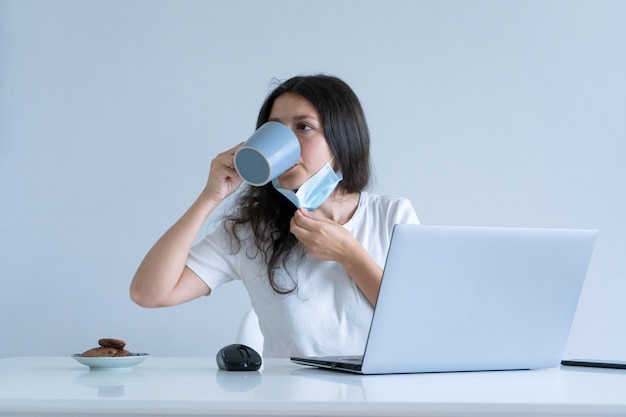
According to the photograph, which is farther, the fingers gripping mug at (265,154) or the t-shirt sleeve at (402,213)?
the t-shirt sleeve at (402,213)

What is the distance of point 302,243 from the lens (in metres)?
1.61

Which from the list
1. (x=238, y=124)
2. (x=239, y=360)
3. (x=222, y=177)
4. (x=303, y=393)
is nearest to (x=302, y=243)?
(x=222, y=177)

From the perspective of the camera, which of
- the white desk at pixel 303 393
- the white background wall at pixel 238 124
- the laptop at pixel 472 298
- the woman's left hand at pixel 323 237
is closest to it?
the white desk at pixel 303 393

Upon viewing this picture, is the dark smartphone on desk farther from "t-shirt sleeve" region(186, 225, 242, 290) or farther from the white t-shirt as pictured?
"t-shirt sleeve" region(186, 225, 242, 290)

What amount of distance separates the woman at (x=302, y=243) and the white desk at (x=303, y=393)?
0.44 metres

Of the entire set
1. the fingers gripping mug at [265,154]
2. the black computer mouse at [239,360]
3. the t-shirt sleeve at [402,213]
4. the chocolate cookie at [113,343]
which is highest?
the fingers gripping mug at [265,154]

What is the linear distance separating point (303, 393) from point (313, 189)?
789 mm

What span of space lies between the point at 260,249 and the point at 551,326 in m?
0.75

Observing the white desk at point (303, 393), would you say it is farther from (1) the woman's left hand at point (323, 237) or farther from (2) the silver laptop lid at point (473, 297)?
(1) the woman's left hand at point (323, 237)

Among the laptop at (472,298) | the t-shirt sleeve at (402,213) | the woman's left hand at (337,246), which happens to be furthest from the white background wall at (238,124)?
the laptop at (472,298)

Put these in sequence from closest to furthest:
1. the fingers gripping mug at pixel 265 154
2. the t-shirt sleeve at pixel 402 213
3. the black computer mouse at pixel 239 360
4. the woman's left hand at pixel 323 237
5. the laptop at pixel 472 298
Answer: the laptop at pixel 472 298 < the black computer mouse at pixel 239 360 < the fingers gripping mug at pixel 265 154 < the woman's left hand at pixel 323 237 < the t-shirt sleeve at pixel 402 213

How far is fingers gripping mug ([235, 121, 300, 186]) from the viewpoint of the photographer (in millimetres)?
1361

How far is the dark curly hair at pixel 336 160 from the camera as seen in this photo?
171 cm

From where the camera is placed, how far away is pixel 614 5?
8.51 ft
